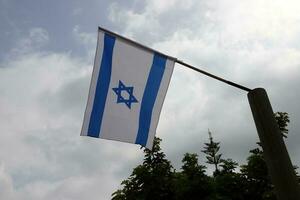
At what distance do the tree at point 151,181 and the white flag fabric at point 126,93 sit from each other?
2355 cm

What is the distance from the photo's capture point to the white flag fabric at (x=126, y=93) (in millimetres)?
5598

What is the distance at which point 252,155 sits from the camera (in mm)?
28750

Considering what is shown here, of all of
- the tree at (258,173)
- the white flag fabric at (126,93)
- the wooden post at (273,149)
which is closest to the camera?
the wooden post at (273,149)

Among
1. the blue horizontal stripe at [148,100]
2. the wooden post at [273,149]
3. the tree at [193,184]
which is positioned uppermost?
the tree at [193,184]

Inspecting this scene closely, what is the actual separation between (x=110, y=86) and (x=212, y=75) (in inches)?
68.4

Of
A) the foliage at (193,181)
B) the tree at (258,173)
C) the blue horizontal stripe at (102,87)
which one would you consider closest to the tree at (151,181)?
the foliage at (193,181)

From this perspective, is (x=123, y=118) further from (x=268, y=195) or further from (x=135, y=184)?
(x=135, y=184)

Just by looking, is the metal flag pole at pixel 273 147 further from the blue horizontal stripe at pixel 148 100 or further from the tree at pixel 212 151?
the tree at pixel 212 151

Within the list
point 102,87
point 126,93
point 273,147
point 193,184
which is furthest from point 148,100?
point 193,184

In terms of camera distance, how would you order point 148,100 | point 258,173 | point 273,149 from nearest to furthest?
1. point 273,149
2. point 148,100
3. point 258,173

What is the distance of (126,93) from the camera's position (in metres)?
5.61

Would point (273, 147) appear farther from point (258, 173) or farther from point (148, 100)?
point (258, 173)

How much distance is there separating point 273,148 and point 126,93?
254cm

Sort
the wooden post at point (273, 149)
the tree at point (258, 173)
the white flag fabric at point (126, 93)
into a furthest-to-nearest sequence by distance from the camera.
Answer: the tree at point (258, 173), the white flag fabric at point (126, 93), the wooden post at point (273, 149)
